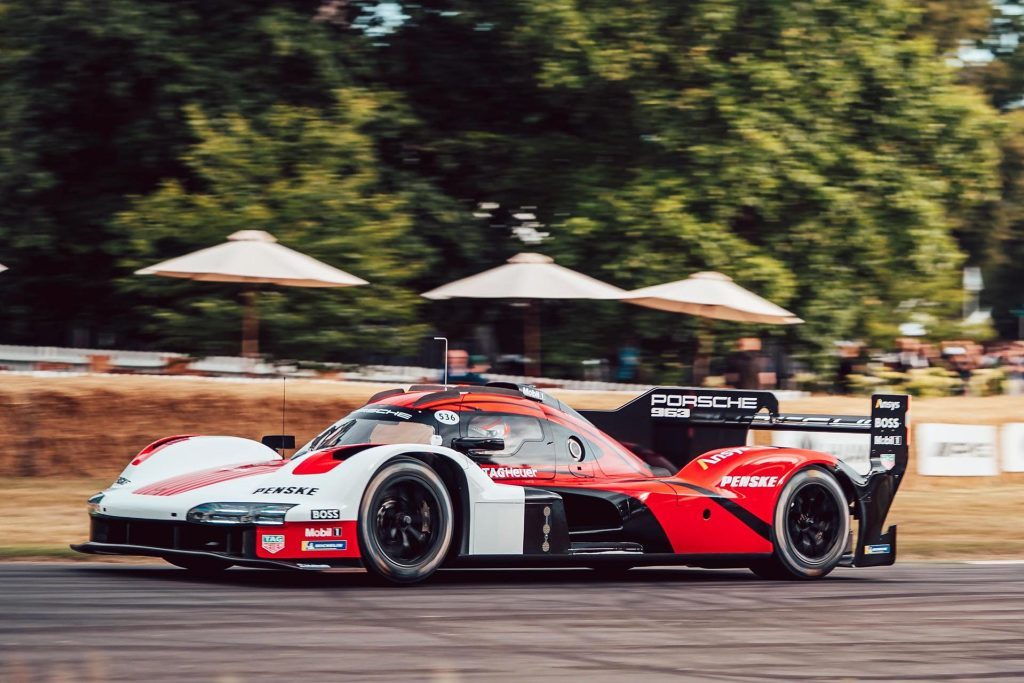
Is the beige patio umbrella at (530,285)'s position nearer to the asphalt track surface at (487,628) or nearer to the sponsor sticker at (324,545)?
the asphalt track surface at (487,628)

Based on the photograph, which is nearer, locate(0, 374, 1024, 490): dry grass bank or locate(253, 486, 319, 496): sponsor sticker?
locate(253, 486, 319, 496): sponsor sticker

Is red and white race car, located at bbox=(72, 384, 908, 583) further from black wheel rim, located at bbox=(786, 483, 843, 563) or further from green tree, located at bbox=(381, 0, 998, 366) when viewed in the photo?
green tree, located at bbox=(381, 0, 998, 366)

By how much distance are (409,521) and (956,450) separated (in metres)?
12.0

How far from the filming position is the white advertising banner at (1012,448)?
1919cm

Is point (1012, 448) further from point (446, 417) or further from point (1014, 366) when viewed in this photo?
point (446, 417)

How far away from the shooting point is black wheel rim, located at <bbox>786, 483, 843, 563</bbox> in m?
10.3

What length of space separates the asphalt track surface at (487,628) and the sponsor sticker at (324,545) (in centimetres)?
25

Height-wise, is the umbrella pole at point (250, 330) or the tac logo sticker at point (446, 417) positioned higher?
the umbrella pole at point (250, 330)

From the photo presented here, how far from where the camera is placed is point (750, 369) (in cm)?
2038

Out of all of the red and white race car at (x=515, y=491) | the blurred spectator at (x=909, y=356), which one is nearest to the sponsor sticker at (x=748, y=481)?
the red and white race car at (x=515, y=491)

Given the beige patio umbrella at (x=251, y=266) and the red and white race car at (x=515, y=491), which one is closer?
the red and white race car at (x=515, y=491)

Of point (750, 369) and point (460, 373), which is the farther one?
point (750, 369)

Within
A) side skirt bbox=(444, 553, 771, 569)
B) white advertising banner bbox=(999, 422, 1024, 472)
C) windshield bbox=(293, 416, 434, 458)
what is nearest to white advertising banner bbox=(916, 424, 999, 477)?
white advertising banner bbox=(999, 422, 1024, 472)

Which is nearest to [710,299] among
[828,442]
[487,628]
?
[828,442]
